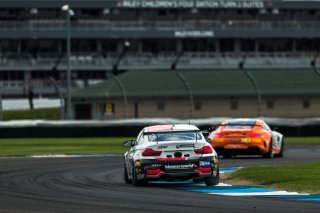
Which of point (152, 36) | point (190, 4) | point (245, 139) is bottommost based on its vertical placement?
point (152, 36)

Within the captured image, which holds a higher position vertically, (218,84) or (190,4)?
(218,84)

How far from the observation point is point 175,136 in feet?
62.4

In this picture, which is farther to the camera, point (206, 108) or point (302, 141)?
point (206, 108)

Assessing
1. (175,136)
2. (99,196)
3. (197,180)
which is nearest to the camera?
(99,196)

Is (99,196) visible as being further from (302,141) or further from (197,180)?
(302,141)

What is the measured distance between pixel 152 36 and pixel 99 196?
275 feet

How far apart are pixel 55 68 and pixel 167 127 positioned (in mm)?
73747

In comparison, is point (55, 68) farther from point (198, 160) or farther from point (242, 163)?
point (198, 160)

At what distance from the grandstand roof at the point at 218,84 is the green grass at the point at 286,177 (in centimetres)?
2751

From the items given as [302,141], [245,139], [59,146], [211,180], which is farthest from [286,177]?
[302,141]

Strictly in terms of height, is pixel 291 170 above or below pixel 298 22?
above

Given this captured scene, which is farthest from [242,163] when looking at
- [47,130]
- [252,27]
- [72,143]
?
[252,27]

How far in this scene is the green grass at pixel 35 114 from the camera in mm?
48312

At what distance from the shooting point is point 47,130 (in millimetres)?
44125
